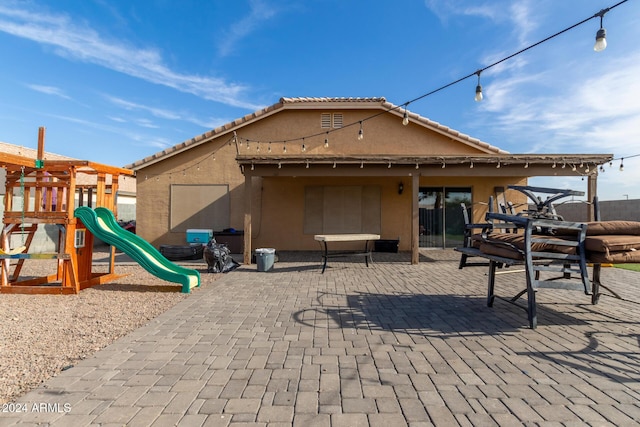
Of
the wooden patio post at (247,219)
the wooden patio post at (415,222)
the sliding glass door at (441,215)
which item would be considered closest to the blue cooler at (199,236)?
the wooden patio post at (247,219)

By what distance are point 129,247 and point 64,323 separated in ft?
7.25

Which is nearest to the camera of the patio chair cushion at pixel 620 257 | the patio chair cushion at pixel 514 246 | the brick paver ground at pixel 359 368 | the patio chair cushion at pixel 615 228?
the brick paver ground at pixel 359 368

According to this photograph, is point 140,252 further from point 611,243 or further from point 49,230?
point 49,230

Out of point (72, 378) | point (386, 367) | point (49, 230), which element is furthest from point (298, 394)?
point (49, 230)

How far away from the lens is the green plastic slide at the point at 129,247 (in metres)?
6.03

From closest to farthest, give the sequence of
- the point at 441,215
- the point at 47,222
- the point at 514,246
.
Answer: the point at 514,246, the point at 47,222, the point at 441,215

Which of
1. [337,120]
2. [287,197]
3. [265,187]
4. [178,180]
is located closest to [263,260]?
[287,197]

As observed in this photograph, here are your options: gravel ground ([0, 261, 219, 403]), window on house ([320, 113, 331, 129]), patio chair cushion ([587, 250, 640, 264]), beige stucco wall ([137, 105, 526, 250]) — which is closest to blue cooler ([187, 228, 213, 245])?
beige stucco wall ([137, 105, 526, 250])

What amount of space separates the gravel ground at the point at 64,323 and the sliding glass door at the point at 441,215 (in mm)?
8586

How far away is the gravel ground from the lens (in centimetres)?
285

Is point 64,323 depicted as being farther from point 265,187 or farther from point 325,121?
point 325,121

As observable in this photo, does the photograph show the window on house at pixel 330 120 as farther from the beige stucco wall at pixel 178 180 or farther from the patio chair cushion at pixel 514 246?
the patio chair cushion at pixel 514 246

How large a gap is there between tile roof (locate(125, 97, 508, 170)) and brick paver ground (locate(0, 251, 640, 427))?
27.9ft

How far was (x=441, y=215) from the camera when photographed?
40.5 ft
